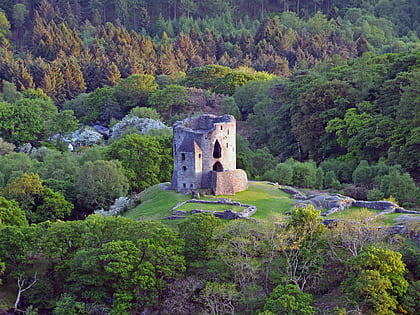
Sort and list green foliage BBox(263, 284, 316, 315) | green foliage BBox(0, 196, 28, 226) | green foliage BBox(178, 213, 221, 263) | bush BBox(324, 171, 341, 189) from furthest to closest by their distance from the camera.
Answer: bush BBox(324, 171, 341, 189) → green foliage BBox(0, 196, 28, 226) → green foliage BBox(178, 213, 221, 263) → green foliage BBox(263, 284, 316, 315)

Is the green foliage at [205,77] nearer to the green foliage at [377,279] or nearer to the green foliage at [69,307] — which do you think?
the green foliage at [69,307]

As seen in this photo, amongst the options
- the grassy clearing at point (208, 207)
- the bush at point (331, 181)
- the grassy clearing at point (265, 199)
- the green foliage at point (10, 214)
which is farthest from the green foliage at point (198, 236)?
the bush at point (331, 181)

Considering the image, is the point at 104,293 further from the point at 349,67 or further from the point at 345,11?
the point at 345,11

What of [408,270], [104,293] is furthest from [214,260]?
[408,270]

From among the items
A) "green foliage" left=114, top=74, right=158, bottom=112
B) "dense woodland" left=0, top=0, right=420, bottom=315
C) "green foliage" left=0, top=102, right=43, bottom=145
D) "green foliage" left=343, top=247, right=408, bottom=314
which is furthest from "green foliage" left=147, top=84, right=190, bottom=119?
"green foliage" left=343, top=247, right=408, bottom=314

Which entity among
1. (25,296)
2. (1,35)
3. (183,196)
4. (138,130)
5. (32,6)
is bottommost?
(25,296)

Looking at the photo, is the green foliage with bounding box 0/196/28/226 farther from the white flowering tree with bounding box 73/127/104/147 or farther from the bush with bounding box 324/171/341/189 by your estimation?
the white flowering tree with bounding box 73/127/104/147

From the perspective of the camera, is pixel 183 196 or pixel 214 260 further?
pixel 183 196
